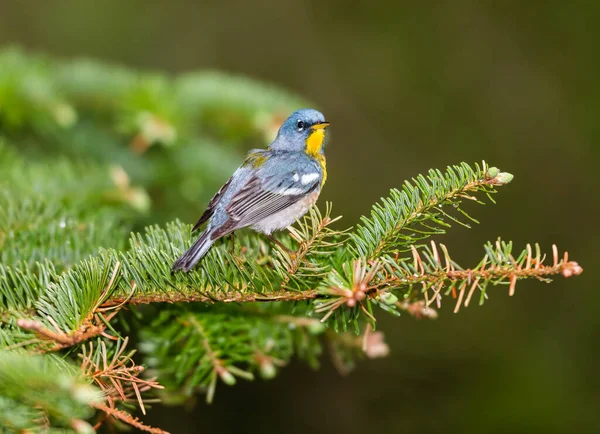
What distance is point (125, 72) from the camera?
12.2 ft

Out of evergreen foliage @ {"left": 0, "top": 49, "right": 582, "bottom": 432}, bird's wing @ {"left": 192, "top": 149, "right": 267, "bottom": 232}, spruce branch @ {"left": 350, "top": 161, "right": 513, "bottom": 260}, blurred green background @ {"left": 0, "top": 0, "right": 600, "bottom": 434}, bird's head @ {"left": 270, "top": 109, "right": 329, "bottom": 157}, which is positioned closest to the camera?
evergreen foliage @ {"left": 0, "top": 49, "right": 582, "bottom": 432}

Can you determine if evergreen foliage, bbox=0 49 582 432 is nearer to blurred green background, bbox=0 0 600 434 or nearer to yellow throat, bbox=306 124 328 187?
yellow throat, bbox=306 124 328 187

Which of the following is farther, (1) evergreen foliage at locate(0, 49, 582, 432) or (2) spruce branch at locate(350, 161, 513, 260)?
(2) spruce branch at locate(350, 161, 513, 260)

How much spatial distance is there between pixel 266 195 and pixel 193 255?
0.91 meters

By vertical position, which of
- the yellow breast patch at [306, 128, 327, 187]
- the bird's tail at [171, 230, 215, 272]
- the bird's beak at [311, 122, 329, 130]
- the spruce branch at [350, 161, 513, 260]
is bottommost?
the bird's tail at [171, 230, 215, 272]

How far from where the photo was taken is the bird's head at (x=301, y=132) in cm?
330

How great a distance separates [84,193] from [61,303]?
1.34 metres

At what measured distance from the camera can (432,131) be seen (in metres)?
7.44

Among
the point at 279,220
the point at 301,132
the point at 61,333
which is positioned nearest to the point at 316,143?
the point at 301,132

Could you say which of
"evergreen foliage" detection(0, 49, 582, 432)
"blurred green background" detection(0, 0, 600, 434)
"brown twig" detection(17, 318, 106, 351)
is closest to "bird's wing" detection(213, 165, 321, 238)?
"evergreen foliage" detection(0, 49, 582, 432)

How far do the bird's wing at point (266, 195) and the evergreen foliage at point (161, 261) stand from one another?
0.12 m

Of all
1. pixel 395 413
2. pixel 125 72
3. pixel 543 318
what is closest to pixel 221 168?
pixel 125 72

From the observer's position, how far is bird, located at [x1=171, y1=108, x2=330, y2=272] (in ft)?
8.26

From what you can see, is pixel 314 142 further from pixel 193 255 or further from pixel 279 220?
pixel 193 255
